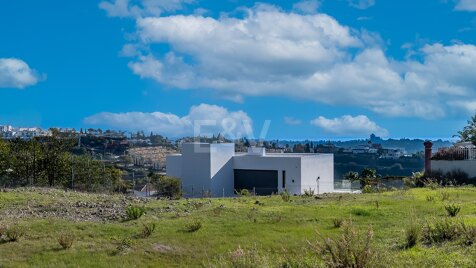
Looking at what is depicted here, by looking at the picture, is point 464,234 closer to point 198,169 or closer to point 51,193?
point 51,193

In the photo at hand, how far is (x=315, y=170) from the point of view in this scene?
43.6 meters

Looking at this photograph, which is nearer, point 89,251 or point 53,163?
point 89,251

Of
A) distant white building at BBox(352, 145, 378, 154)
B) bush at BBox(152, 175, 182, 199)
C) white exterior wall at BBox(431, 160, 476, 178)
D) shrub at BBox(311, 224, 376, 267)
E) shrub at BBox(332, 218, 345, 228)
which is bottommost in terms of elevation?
bush at BBox(152, 175, 182, 199)

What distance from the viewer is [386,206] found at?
13086 millimetres

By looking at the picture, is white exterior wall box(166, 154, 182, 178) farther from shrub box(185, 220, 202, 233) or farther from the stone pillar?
shrub box(185, 220, 202, 233)

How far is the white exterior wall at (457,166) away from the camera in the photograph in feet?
87.1

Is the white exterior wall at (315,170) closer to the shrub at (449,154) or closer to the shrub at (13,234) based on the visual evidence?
the shrub at (449,154)

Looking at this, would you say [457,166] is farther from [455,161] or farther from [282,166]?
[282,166]

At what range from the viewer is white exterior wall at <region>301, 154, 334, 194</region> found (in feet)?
135

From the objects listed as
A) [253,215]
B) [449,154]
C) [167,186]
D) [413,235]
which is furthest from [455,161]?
[413,235]

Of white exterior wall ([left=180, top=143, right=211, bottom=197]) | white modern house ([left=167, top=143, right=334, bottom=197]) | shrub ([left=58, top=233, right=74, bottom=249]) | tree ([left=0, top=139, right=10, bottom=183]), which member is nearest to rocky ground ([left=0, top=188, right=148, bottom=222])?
shrub ([left=58, top=233, right=74, bottom=249])

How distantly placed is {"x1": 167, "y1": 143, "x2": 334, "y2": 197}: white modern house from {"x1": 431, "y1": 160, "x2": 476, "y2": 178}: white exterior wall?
43.4 feet

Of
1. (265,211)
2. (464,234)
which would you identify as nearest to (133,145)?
(265,211)

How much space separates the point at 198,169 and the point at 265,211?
30.6 metres
